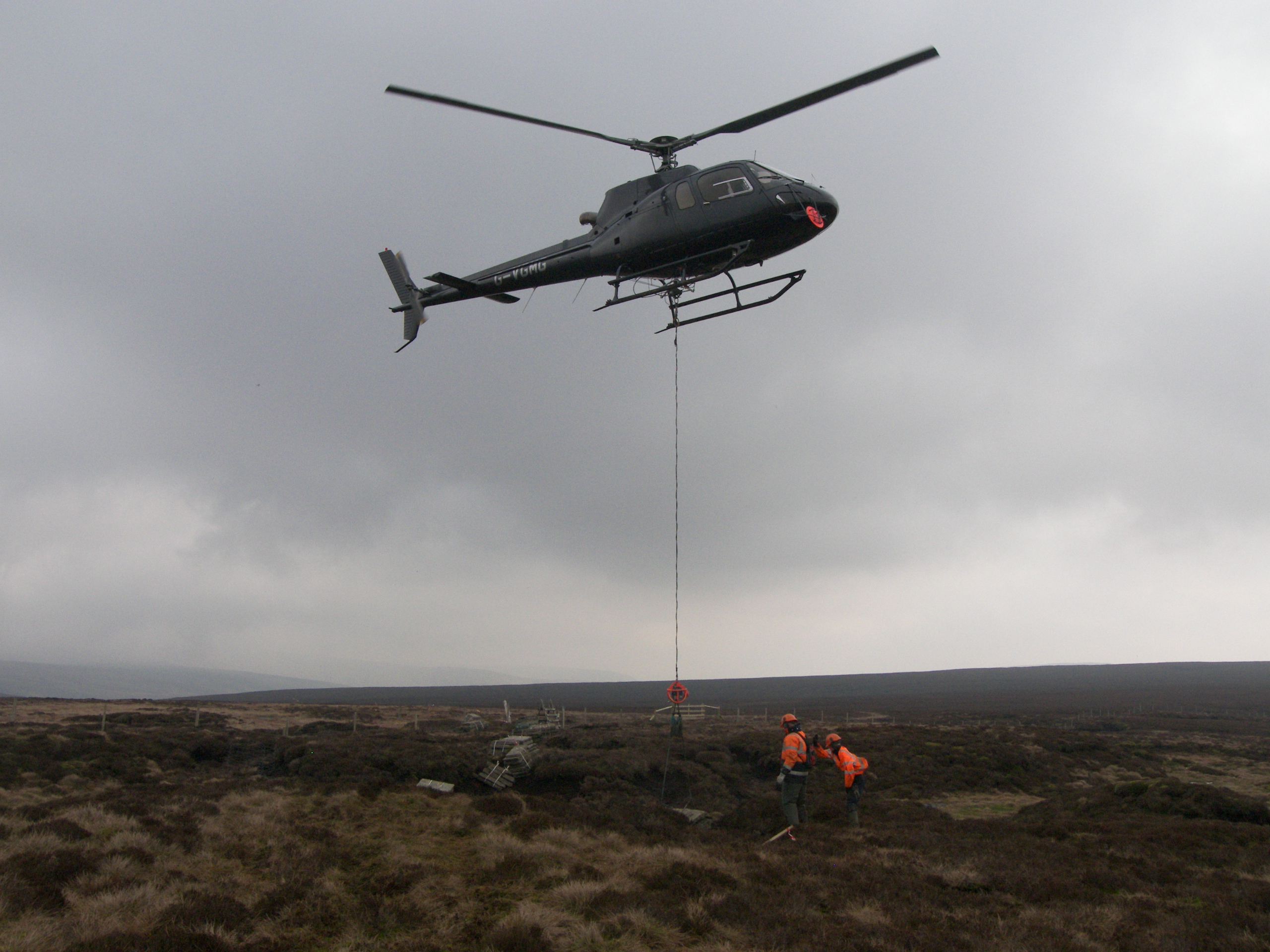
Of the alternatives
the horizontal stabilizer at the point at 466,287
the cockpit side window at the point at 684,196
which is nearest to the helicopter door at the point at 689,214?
the cockpit side window at the point at 684,196

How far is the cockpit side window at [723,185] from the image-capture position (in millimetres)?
15273

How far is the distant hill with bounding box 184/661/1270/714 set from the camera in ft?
284

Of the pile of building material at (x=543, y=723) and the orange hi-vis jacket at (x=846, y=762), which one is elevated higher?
the orange hi-vis jacket at (x=846, y=762)

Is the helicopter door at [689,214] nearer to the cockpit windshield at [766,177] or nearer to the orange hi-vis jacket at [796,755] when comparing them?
the cockpit windshield at [766,177]

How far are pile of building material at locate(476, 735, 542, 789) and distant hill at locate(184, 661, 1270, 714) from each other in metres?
62.8

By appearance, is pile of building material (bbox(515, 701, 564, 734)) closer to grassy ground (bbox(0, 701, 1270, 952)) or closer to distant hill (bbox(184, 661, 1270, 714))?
grassy ground (bbox(0, 701, 1270, 952))

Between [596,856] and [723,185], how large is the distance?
13.1 meters

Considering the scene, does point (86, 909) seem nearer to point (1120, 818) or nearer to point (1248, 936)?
point (1248, 936)

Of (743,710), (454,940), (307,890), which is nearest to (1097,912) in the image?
(454,940)

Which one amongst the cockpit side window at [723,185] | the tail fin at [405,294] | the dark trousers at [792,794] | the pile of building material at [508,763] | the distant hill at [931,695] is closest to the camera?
the dark trousers at [792,794]

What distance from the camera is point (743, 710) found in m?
75.6

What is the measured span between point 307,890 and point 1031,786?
815 inches

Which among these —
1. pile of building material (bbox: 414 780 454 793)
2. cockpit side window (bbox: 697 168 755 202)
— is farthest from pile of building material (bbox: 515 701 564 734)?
cockpit side window (bbox: 697 168 755 202)

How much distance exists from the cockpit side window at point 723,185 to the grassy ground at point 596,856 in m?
12.5
